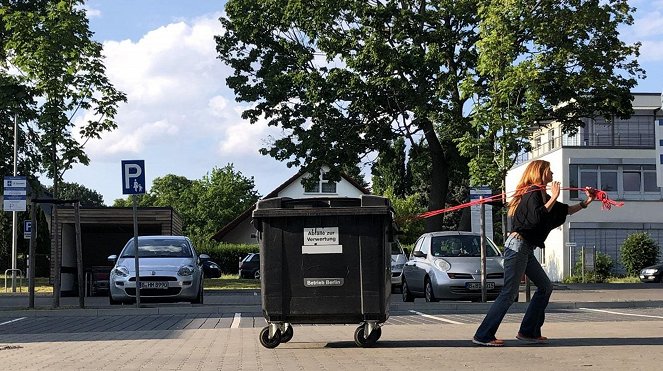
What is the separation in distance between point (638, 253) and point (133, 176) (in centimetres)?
3356

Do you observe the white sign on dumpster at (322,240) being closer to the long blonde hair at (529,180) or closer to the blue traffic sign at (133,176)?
the long blonde hair at (529,180)

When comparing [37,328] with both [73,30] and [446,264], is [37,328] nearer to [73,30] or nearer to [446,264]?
[446,264]

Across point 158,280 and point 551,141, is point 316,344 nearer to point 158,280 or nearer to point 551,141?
point 158,280

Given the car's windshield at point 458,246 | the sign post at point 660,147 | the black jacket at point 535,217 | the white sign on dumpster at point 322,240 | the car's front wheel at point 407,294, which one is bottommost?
the car's front wheel at point 407,294

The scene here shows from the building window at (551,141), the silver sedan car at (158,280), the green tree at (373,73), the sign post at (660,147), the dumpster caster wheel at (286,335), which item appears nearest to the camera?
the dumpster caster wheel at (286,335)

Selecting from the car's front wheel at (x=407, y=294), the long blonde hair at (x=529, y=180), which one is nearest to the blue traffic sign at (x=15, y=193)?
the car's front wheel at (x=407, y=294)

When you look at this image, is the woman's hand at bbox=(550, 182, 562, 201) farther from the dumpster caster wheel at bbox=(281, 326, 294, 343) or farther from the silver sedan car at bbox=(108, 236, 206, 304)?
the silver sedan car at bbox=(108, 236, 206, 304)

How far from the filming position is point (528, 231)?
35.5ft

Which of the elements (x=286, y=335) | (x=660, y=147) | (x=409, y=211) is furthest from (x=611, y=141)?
(x=286, y=335)

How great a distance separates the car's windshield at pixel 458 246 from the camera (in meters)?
23.6

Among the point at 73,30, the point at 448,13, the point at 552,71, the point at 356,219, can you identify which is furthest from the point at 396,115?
the point at 356,219

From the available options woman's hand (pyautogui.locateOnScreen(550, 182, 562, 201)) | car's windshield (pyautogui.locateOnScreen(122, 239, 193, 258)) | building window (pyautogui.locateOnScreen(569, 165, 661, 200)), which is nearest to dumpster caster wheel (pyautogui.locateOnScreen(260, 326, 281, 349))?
woman's hand (pyautogui.locateOnScreen(550, 182, 562, 201))

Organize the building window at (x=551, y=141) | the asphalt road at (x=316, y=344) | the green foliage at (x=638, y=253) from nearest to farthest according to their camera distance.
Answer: the asphalt road at (x=316, y=344) < the green foliage at (x=638, y=253) < the building window at (x=551, y=141)

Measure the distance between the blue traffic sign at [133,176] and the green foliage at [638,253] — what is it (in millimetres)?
33093
